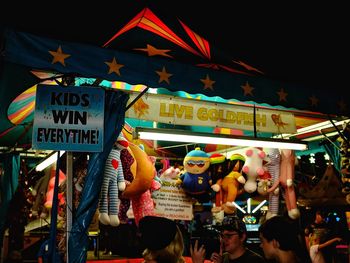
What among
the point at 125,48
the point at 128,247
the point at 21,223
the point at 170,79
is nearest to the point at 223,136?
the point at 170,79

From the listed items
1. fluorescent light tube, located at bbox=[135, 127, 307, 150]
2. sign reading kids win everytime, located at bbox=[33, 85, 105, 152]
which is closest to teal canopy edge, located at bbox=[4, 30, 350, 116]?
sign reading kids win everytime, located at bbox=[33, 85, 105, 152]

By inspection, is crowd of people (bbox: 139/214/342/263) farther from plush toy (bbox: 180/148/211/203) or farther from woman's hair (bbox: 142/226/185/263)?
plush toy (bbox: 180/148/211/203)

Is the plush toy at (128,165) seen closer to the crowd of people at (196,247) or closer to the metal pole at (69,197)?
the metal pole at (69,197)

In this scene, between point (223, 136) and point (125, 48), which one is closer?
point (125, 48)

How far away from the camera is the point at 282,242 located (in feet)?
11.6

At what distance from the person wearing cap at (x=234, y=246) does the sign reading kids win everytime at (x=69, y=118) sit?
210 centimetres

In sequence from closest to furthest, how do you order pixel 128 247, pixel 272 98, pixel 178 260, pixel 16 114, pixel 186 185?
pixel 178 260, pixel 272 98, pixel 16 114, pixel 186 185, pixel 128 247

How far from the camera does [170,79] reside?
13.7 ft

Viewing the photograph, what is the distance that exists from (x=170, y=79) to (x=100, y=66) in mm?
796

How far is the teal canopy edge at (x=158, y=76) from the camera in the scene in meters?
3.52

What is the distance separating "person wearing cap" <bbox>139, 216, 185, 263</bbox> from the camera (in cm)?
361

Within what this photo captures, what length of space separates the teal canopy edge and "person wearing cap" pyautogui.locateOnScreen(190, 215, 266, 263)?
1.65m

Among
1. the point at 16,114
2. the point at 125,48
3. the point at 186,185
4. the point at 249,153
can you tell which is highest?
the point at 125,48

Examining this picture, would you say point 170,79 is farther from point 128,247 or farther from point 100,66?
point 128,247
